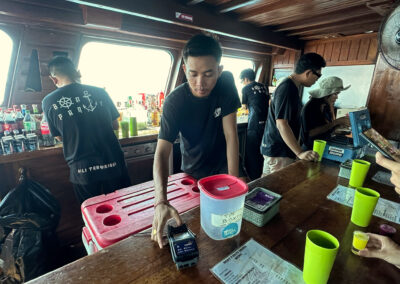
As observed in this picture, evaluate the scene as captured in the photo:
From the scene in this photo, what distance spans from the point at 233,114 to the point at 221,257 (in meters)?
1.12

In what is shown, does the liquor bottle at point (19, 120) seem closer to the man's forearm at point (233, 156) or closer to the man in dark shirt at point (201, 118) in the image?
the man in dark shirt at point (201, 118)

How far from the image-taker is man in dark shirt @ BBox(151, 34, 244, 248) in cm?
130

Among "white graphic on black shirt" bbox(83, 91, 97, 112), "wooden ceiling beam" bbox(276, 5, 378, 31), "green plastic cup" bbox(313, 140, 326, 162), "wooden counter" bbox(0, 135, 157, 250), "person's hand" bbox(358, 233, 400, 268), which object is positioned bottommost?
"wooden counter" bbox(0, 135, 157, 250)

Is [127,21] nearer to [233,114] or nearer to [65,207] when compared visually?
[233,114]

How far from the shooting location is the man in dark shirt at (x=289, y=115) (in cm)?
213

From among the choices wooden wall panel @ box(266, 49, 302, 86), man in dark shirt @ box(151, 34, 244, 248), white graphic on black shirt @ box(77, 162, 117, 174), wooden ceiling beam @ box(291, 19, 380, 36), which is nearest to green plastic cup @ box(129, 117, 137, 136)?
white graphic on black shirt @ box(77, 162, 117, 174)

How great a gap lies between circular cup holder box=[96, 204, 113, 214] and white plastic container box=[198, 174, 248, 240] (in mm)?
652

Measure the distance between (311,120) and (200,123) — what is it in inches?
65.5

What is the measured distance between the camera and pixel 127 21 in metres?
2.63

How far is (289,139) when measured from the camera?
82.8 inches

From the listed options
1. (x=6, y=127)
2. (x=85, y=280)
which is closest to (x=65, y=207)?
(x=6, y=127)

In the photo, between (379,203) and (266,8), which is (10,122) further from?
(266,8)

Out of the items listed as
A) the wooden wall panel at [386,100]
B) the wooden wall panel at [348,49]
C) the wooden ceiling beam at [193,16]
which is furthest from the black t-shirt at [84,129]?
the wooden wall panel at [348,49]

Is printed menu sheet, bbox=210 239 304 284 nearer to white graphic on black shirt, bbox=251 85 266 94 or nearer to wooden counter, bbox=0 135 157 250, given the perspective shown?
wooden counter, bbox=0 135 157 250
